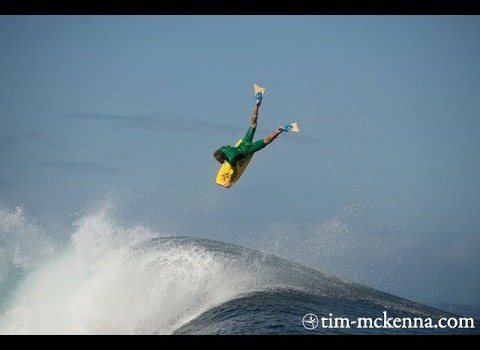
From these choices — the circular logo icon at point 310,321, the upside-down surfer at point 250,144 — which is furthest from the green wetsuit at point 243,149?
the circular logo icon at point 310,321

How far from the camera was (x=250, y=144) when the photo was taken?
16.4 metres

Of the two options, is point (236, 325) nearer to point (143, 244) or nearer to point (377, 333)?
point (377, 333)

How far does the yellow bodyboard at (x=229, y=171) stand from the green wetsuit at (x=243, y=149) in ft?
0.95

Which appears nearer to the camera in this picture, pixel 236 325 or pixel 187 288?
pixel 236 325

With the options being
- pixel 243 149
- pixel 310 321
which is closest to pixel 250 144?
pixel 243 149

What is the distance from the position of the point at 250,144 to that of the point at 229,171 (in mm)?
1108

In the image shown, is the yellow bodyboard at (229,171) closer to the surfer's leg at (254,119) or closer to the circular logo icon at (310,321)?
the surfer's leg at (254,119)

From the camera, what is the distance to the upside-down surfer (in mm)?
16031

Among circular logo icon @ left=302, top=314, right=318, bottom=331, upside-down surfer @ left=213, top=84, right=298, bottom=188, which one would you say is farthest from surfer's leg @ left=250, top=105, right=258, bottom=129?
circular logo icon @ left=302, top=314, right=318, bottom=331

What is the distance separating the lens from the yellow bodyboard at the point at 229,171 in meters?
16.7

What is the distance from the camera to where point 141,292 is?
17.4 metres
